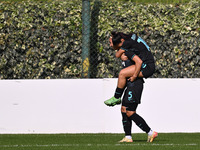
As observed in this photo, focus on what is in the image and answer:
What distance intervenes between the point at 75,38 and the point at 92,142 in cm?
360

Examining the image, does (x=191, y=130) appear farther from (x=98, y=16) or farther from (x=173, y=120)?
(x=98, y=16)

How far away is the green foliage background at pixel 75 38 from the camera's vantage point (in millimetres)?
11914

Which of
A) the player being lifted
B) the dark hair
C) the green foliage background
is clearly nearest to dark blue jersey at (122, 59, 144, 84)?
the player being lifted

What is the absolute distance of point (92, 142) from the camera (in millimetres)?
8891

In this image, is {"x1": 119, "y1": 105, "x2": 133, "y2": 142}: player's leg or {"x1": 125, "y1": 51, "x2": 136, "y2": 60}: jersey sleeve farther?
{"x1": 119, "y1": 105, "x2": 133, "y2": 142}: player's leg

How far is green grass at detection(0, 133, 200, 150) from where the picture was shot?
796cm

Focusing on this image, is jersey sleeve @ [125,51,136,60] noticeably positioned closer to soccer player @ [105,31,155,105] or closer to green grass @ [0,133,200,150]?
soccer player @ [105,31,155,105]

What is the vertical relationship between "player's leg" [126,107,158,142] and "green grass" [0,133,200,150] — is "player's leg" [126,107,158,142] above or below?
above

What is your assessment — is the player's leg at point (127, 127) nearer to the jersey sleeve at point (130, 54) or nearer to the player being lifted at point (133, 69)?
the player being lifted at point (133, 69)

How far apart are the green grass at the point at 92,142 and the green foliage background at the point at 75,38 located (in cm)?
200

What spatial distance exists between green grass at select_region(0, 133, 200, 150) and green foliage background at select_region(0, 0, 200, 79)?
2002 millimetres

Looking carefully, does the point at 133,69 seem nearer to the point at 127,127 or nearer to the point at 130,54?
the point at 130,54

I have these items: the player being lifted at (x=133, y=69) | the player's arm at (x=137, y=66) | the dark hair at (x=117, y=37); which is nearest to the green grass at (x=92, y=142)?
the player being lifted at (x=133, y=69)

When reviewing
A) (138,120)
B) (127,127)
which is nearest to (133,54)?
(138,120)
